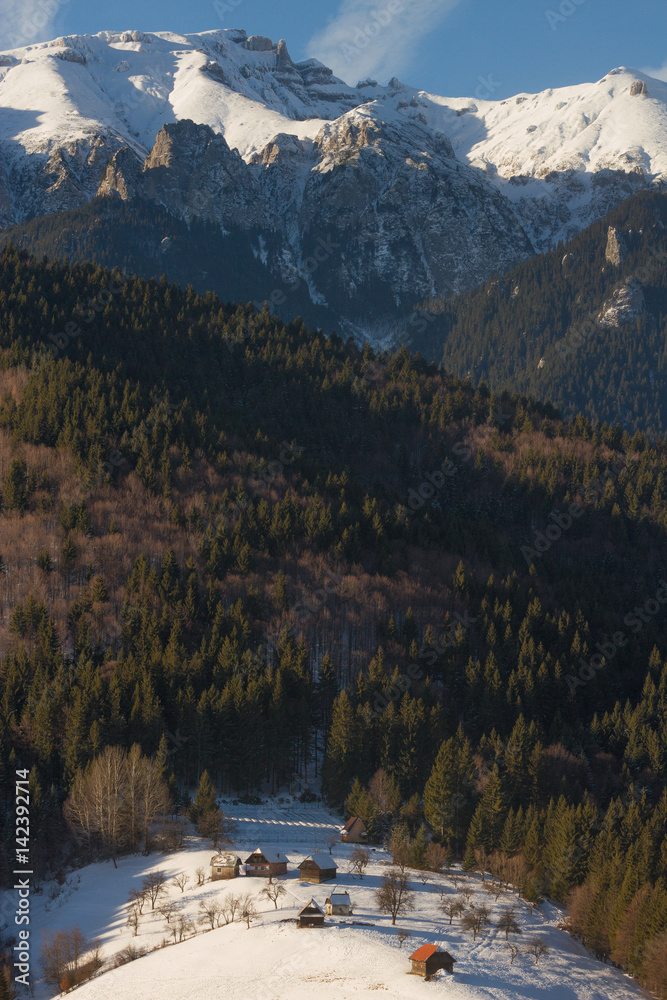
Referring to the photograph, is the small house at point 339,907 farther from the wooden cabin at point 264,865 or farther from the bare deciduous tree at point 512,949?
the bare deciduous tree at point 512,949

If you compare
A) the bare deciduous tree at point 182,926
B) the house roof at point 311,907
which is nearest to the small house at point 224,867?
the bare deciduous tree at point 182,926

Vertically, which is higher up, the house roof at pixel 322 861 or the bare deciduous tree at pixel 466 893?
the house roof at pixel 322 861

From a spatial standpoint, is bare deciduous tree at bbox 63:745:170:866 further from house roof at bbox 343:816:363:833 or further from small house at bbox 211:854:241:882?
house roof at bbox 343:816:363:833

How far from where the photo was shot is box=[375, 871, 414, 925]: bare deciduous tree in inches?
2596

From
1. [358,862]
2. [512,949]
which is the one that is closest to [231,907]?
[358,862]

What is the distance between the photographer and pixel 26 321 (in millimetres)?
159750

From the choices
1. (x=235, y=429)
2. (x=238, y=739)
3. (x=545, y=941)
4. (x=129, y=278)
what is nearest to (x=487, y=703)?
(x=238, y=739)

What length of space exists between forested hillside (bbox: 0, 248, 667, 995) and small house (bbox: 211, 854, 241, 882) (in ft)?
50.2

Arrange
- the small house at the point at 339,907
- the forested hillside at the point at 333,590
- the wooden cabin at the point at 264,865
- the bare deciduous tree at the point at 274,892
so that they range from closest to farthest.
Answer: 1. the small house at the point at 339,907
2. the bare deciduous tree at the point at 274,892
3. the wooden cabin at the point at 264,865
4. the forested hillside at the point at 333,590

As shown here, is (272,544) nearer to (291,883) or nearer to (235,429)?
(235,429)

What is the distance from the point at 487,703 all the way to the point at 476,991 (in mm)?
43686

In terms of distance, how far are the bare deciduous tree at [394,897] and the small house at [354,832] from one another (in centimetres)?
982

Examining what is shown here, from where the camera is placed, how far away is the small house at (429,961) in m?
58.2

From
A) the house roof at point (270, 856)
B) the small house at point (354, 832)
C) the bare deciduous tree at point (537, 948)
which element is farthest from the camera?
the small house at point (354, 832)
